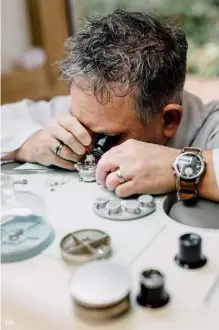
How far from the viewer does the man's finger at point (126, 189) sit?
0.86 meters

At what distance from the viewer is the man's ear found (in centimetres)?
98

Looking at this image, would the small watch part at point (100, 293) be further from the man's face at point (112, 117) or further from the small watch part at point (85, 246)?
the man's face at point (112, 117)

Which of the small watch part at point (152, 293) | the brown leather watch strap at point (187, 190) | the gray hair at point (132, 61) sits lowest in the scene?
the brown leather watch strap at point (187, 190)

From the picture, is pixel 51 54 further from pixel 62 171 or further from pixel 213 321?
pixel 213 321

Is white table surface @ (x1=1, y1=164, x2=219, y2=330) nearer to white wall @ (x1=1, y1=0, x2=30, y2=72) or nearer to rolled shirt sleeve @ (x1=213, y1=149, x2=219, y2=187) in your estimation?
rolled shirt sleeve @ (x1=213, y1=149, x2=219, y2=187)

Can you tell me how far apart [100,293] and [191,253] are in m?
0.15

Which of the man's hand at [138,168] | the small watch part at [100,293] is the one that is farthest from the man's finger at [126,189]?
the small watch part at [100,293]

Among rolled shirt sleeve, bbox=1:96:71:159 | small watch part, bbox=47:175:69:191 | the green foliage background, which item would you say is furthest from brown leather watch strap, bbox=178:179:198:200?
the green foliage background

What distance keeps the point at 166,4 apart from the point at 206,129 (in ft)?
3.20

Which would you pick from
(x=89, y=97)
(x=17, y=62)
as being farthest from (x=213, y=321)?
(x=17, y=62)

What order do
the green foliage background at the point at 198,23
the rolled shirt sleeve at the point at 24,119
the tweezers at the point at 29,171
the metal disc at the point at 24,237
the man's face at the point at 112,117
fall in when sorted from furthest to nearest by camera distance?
1. the green foliage background at the point at 198,23
2. the rolled shirt sleeve at the point at 24,119
3. the tweezers at the point at 29,171
4. the man's face at the point at 112,117
5. the metal disc at the point at 24,237

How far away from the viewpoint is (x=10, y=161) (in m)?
1.14

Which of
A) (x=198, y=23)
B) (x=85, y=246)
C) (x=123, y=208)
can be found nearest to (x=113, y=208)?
(x=123, y=208)

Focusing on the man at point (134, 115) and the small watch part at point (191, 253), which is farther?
the man at point (134, 115)
